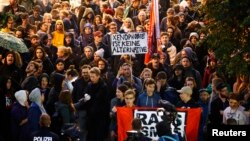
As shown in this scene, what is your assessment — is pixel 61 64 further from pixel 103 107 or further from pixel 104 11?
pixel 104 11

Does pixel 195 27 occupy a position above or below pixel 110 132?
above

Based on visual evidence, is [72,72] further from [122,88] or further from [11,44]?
[122,88]

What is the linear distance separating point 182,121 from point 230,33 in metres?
1.90

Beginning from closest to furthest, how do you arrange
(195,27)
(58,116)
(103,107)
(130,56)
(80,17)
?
(58,116)
(103,107)
(130,56)
(195,27)
(80,17)

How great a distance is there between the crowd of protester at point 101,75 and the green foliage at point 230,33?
1.59 ft

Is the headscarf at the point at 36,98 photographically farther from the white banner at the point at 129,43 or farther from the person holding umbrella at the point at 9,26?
the person holding umbrella at the point at 9,26

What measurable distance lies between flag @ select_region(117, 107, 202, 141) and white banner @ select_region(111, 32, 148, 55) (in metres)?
2.22

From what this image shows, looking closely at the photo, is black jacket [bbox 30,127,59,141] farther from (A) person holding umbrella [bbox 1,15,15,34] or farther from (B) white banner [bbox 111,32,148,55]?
(A) person holding umbrella [bbox 1,15,15,34]

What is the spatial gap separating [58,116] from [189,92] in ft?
8.22

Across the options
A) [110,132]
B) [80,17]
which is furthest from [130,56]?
[80,17]

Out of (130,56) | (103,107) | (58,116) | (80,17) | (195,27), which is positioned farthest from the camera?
(80,17)

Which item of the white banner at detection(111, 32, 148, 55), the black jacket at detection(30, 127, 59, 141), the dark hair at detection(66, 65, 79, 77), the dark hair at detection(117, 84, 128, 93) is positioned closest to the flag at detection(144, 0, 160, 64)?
the white banner at detection(111, 32, 148, 55)

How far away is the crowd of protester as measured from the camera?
69.8ft

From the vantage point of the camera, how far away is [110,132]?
21.8 metres
